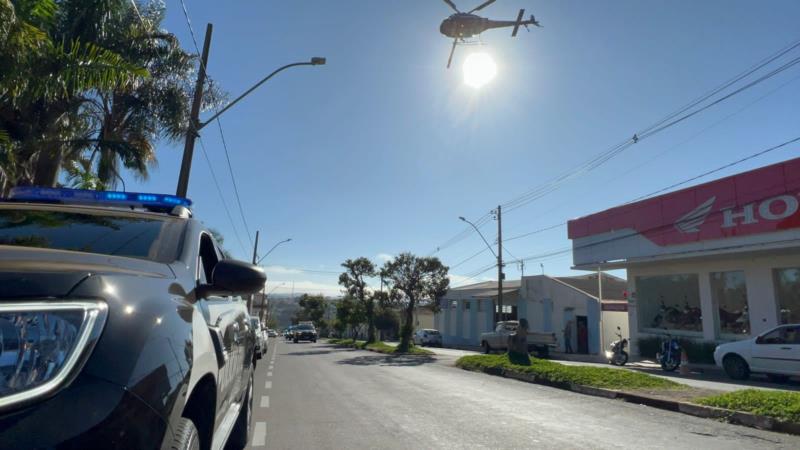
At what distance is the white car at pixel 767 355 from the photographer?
43.6 ft

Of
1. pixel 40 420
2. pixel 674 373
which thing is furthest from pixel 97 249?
pixel 674 373

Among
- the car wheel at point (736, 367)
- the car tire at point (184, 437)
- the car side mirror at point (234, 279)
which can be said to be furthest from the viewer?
the car wheel at point (736, 367)

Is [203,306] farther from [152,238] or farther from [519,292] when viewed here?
[519,292]

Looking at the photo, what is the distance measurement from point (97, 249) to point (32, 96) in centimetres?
750

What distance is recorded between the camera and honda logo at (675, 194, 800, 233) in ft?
55.9

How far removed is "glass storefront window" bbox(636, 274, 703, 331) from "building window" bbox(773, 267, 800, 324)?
10.6ft

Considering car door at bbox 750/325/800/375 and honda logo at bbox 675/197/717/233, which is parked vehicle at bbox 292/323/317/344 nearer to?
honda logo at bbox 675/197/717/233

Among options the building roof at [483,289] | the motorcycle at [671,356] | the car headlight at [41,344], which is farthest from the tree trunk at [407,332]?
the car headlight at [41,344]

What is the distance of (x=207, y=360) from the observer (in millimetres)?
2479

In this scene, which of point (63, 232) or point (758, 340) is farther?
point (758, 340)

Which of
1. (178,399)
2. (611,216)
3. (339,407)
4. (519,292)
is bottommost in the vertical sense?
(339,407)

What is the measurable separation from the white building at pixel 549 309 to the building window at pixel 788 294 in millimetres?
12160

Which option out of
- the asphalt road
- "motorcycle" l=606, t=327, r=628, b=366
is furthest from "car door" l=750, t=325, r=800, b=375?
"motorcycle" l=606, t=327, r=628, b=366

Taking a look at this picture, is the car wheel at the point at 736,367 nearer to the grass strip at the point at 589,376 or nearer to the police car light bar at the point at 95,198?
the grass strip at the point at 589,376
